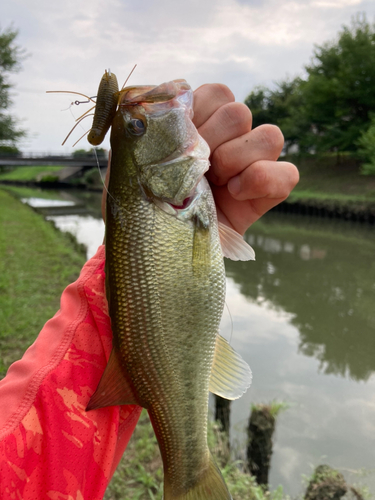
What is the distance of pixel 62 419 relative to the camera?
4.37ft

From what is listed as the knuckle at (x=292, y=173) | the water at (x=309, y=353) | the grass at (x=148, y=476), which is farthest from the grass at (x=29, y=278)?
the knuckle at (x=292, y=173)

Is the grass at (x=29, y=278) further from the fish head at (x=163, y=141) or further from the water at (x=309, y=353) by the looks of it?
the fish head at (x=163, y=141)

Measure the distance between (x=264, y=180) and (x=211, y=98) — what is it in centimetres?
52

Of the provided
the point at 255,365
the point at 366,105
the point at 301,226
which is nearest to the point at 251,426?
the point at 255,365

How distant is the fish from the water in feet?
7.18

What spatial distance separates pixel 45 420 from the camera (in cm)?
132

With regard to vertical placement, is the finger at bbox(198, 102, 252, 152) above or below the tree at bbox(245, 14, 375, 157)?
below

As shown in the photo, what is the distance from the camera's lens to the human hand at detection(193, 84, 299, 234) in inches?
60.9

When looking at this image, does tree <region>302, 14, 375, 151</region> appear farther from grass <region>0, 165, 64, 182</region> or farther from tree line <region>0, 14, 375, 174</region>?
grass <region>0, 165, 64, 182</region>

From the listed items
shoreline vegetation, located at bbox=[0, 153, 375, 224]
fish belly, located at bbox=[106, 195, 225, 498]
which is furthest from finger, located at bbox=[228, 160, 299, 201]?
shoreline vegetation, located at bbox=[0, 153, 375, 224]

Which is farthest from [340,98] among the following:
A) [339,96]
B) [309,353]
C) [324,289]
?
[309,353]

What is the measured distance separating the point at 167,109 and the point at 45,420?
4.00ft

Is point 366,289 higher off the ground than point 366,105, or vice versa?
point 366,105

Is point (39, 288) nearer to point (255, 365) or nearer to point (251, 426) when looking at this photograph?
point (255, 365)
